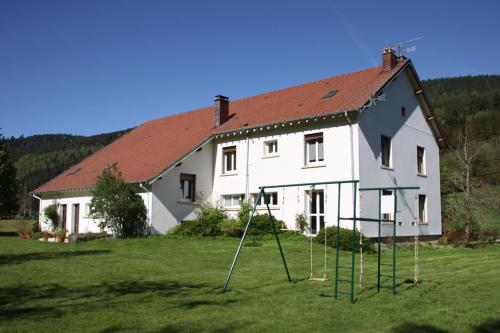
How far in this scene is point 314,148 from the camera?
20.9 metres

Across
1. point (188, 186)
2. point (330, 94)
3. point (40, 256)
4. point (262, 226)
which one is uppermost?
point (330, 94)

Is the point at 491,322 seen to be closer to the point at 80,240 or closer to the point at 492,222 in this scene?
the point at 80,240

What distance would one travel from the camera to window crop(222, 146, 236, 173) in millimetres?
24312

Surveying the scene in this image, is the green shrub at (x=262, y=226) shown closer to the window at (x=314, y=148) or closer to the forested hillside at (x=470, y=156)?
the window at (x=314, y=148)

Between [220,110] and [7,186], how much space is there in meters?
19.3

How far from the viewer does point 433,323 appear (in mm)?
7047

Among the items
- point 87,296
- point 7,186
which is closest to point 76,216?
point 7,186

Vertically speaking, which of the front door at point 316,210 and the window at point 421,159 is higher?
the window at point 421,159

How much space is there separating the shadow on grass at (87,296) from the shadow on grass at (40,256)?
4.81 meters

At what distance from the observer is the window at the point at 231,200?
77.8ft

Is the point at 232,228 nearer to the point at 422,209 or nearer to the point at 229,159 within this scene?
the point at 229,159

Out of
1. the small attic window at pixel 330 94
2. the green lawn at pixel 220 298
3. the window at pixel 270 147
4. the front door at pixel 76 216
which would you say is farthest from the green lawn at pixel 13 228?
the small attic window at pixel 330 94

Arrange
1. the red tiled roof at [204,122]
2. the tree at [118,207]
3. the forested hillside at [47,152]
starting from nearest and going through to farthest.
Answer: the red tiled roof at [204,122], the tree at [118,207], the forested hillside at [47,152]

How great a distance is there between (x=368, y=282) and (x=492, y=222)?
21.6 m
